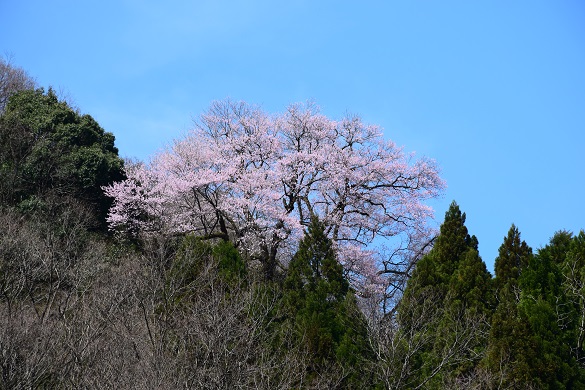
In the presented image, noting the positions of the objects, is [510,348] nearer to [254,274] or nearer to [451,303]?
[451,303]

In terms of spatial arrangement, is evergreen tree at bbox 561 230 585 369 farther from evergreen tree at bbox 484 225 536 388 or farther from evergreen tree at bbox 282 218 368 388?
evergreen tree at bbox 282 218 368 388

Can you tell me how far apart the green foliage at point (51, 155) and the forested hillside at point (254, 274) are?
0.22ft

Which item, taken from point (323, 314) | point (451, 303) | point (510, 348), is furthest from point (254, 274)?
point (510, 348)

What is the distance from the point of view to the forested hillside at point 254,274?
53.4 ft

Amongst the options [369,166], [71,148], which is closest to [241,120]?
[369,166]

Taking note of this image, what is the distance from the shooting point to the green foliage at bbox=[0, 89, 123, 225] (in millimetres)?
29641

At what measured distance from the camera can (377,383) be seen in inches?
685

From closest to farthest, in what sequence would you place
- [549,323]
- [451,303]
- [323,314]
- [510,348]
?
[510,348] → [549,323] → [323,314] → [451,303]

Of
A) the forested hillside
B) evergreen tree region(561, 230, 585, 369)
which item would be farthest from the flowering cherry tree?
evergreen tree region(561, 230, 585, 369)

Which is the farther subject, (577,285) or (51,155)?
(51,155)

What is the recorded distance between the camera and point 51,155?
100 ft

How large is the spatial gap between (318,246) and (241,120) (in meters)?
9.91

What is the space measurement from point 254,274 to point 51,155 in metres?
13.1

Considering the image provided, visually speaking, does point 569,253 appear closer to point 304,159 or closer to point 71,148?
point 304,159
